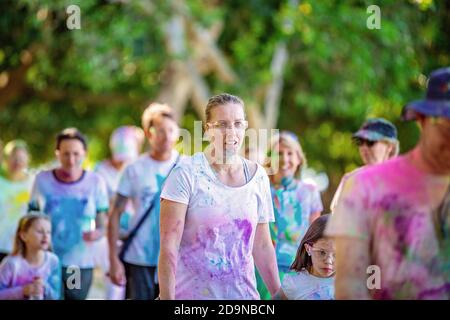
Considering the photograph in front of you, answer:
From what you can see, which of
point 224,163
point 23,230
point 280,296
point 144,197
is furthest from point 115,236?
point 280,296

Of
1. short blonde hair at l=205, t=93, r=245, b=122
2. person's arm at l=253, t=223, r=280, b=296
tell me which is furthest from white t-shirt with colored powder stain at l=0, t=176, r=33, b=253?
short blonde hair at l=205, t=93, r=245, b=122

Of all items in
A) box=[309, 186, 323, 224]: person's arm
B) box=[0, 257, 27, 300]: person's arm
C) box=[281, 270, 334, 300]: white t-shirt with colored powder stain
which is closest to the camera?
box=[281, 270, 334, 300]: white t-shirt with colored powder stain

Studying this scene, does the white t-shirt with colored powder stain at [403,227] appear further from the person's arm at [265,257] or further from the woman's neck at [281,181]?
the woman's neck at [281,181]

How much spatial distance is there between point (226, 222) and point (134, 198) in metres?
3.08

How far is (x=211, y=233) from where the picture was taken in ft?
17.0

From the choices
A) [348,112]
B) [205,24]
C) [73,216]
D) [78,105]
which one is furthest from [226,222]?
[78,105]

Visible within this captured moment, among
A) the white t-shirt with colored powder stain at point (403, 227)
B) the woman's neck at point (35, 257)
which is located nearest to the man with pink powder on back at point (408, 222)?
the white t-shirt with colored powder stain at point (403, 227)

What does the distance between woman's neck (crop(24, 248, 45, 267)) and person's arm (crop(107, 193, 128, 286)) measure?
545 millimetres

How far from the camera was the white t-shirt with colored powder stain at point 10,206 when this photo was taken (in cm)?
958

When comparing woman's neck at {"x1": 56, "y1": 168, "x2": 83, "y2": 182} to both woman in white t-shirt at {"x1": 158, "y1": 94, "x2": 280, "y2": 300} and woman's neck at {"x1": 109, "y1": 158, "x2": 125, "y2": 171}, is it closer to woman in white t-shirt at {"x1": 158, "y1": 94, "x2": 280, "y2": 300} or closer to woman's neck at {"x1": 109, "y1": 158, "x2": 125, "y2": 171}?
woman's neck at {"x1": 109, "y1": 158, "x2": 125, "y2": 171}

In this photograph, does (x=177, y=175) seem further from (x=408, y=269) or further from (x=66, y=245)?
(x=66, y=245)

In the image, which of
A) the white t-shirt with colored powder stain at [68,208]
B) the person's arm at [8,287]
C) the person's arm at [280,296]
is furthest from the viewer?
the white t-shirt with colored powder stain at [68,208]

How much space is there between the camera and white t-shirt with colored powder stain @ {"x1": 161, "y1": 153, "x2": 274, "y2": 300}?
16.9 feet

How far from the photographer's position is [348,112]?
57.2 ft
